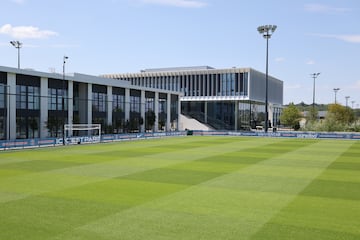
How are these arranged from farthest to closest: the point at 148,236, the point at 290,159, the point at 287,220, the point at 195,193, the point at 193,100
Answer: the point at 193,100, the point at 290,159, the point at 195,193, the point at 287,220, the point at 148,236

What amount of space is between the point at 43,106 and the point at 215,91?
4543 centimetres

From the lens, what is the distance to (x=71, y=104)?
2110 inches

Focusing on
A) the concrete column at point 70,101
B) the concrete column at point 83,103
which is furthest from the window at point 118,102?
the concrete column at point 70,101

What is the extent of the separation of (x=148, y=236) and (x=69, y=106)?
1844 inches

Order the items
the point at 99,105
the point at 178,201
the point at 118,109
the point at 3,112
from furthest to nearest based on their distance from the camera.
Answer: the point at 118,109, the point at 99,105, the point at 3,112, the point at 178,201

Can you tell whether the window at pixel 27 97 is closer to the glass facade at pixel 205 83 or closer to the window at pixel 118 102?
the window at pixel 118 102

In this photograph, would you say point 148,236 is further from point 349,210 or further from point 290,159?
point 290,159

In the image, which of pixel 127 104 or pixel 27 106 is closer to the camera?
pixel 27 106

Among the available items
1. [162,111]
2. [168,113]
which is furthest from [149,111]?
[168,113]

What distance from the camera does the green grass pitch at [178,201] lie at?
9820 millimetres

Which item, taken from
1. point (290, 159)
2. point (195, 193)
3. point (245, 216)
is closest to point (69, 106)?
point (290, 159)

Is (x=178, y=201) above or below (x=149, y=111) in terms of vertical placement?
below

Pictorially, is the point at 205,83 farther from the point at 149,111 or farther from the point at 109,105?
the point at 109,105

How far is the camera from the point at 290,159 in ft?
90.2
